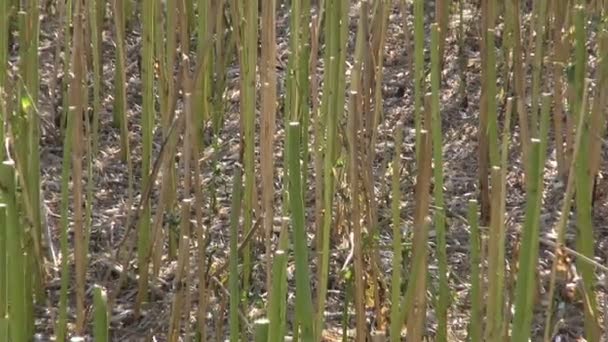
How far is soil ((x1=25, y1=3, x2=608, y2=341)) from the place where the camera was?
1532 mm

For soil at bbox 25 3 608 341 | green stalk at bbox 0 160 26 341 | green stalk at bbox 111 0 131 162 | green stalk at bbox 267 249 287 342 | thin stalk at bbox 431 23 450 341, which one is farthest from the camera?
green stalk at bbox 111 0 131 162

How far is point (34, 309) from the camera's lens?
149cm

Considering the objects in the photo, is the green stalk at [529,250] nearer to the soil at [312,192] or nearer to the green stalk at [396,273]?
the green stalk at [396,273]

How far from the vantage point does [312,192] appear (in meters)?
1.85

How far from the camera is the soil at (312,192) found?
1.53m

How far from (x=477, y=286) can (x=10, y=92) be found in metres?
0.60

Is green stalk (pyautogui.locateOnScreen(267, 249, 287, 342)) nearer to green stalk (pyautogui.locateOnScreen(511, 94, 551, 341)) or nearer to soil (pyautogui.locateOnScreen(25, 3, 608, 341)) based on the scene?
green stalk (pyautogui.locateOnScreen(511, 94, 551, 341))

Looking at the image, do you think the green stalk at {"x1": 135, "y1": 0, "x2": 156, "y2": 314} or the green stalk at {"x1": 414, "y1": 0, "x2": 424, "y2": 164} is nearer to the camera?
the green stalk at {"x1": 414, "y1": 0, "x2": 424, "y2": 164}

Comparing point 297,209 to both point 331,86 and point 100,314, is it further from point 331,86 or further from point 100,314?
point 331,86

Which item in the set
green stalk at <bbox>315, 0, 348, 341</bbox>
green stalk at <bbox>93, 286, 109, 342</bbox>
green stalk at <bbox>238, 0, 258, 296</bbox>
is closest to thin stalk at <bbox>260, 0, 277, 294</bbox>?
green stalk at <bbox>238, 0, 258, 296</bbox>

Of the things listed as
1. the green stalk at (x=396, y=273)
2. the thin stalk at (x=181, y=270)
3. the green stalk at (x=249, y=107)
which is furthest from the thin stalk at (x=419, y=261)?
the green stalk at (x=249, y=107)

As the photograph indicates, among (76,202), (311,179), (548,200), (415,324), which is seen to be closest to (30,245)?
(76,202)

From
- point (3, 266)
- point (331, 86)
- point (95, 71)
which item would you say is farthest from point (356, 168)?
point (95, 71)

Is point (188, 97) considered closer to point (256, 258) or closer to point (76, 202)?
point (76, 202)
